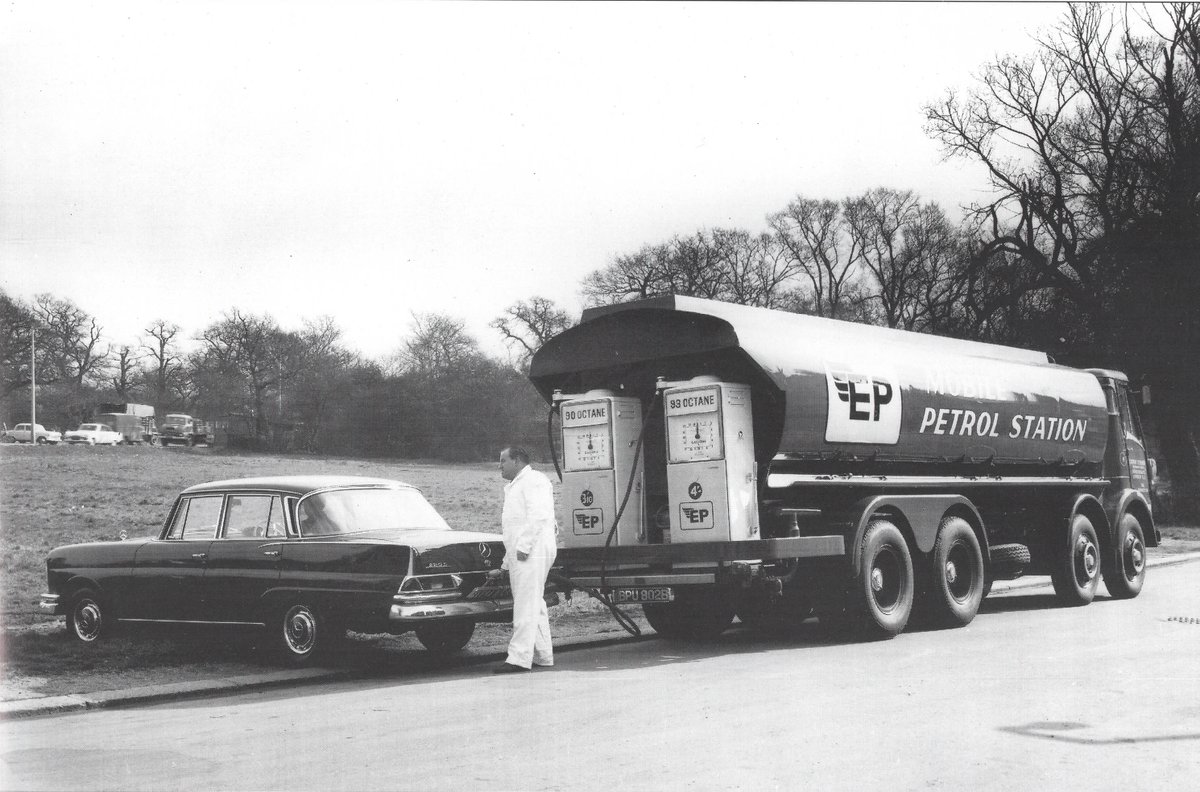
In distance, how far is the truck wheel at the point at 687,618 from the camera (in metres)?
11.8

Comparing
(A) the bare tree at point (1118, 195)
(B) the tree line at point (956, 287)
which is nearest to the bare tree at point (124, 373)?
(B) the tree line at point (956, 287)

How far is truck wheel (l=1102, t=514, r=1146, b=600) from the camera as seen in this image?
49.5ft

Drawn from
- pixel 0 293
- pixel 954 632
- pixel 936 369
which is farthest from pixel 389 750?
pixel 936 369

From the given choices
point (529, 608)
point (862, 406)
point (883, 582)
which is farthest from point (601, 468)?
point (883, 582)

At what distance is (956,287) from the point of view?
4166 cm

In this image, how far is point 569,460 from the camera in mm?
11039

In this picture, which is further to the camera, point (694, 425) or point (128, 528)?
point (128, 528)

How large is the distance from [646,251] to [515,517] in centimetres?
3979

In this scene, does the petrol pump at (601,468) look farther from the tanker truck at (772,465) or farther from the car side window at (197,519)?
the car side window at (197,519)

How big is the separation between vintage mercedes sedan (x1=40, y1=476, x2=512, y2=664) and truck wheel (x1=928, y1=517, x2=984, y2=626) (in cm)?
473

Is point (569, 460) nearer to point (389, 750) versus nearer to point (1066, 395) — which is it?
point (389, 750)

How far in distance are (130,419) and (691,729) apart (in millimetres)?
65283

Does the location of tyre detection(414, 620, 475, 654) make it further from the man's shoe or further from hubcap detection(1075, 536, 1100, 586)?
hubcap detection(1075, 536, 1100, 586)

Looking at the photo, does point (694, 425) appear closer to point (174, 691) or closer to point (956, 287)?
point (174, 691)
